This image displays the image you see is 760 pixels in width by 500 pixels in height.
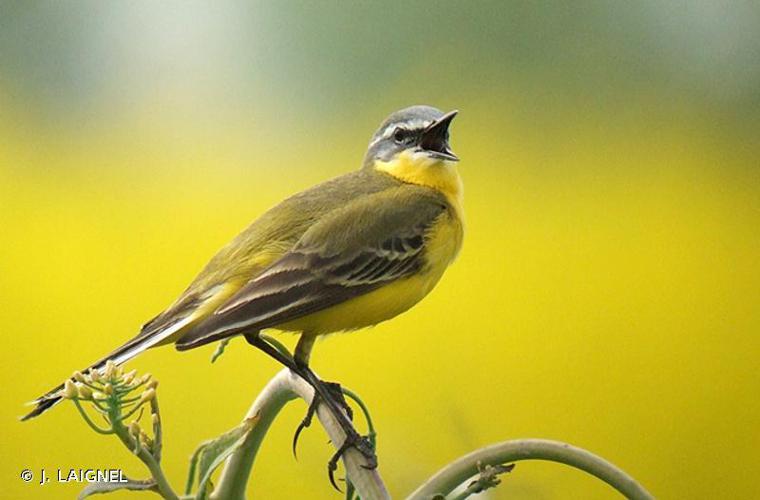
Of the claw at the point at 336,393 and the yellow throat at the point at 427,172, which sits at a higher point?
the yellow throat at the point at 427,172

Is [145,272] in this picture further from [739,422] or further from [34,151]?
[739,422]

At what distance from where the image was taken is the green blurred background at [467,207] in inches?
58.9

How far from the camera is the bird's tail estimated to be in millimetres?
827

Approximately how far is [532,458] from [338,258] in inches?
14.1

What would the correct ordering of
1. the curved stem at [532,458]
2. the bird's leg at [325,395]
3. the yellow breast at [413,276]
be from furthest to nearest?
the yellow breast at [413,276] → the bird's leg at [325,395] → the curved stem at [532,458]

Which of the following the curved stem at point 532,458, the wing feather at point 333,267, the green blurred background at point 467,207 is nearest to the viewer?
the curved stem at point 532,458

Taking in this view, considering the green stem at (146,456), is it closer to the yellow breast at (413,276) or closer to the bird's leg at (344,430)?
the bird's leg at (344,430)

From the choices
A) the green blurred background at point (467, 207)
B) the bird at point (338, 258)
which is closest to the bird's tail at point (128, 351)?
the bird at point (338, 258)

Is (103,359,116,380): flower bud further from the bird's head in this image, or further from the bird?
the bird's head

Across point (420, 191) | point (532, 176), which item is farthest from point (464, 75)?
point (420, 191)

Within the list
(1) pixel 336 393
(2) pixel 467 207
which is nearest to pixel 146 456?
(1) pixel 336 393

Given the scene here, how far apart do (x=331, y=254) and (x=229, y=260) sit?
3.7 inches

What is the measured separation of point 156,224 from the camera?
5.17 ft

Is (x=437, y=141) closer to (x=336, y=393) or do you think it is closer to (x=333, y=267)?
(x=333, y=267)
